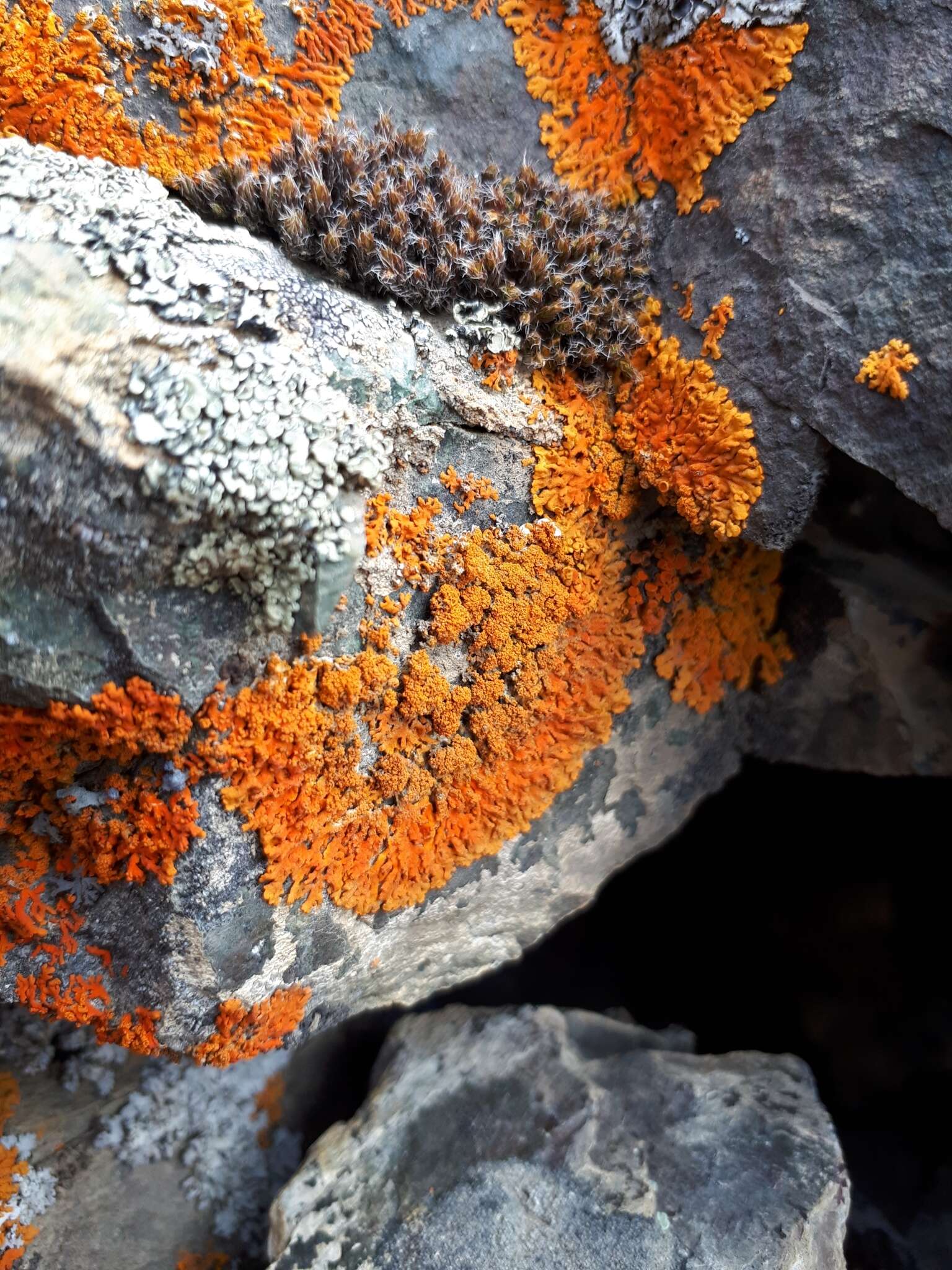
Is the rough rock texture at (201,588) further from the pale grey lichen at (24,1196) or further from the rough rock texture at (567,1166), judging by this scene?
the pale grey lichen at (24,1196)

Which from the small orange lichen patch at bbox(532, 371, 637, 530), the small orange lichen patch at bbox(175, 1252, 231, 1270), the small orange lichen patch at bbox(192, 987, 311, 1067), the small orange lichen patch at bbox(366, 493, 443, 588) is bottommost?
the small orange lichen patch at bbox(175, 1252, 231, 1270)

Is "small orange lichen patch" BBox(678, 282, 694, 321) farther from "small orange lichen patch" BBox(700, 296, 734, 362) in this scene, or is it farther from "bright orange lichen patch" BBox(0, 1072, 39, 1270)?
"bright orange lichen patch" BBox(0, 1072, 39, 1270)

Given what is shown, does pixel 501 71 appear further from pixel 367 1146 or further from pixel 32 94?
pixel 367 1146

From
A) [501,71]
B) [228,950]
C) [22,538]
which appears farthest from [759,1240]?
[501,71]

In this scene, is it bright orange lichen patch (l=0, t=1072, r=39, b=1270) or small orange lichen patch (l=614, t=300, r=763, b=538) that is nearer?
small orange lichen patch (l=614, t=300, r=763, b=538)

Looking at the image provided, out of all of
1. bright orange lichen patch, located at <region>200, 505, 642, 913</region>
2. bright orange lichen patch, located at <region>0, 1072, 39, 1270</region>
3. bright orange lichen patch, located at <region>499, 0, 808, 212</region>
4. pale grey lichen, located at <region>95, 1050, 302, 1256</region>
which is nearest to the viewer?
bright orange lichen patch, located at <region>200, 505, 642, 913</region>

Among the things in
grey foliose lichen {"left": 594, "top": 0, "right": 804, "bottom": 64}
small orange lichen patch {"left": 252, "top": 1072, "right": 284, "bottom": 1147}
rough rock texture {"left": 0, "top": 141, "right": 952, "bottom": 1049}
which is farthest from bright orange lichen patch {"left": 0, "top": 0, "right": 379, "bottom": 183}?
small orange lichen patch {"left": 252, "top": 1072, "right": 284, "bottom": 1147}
